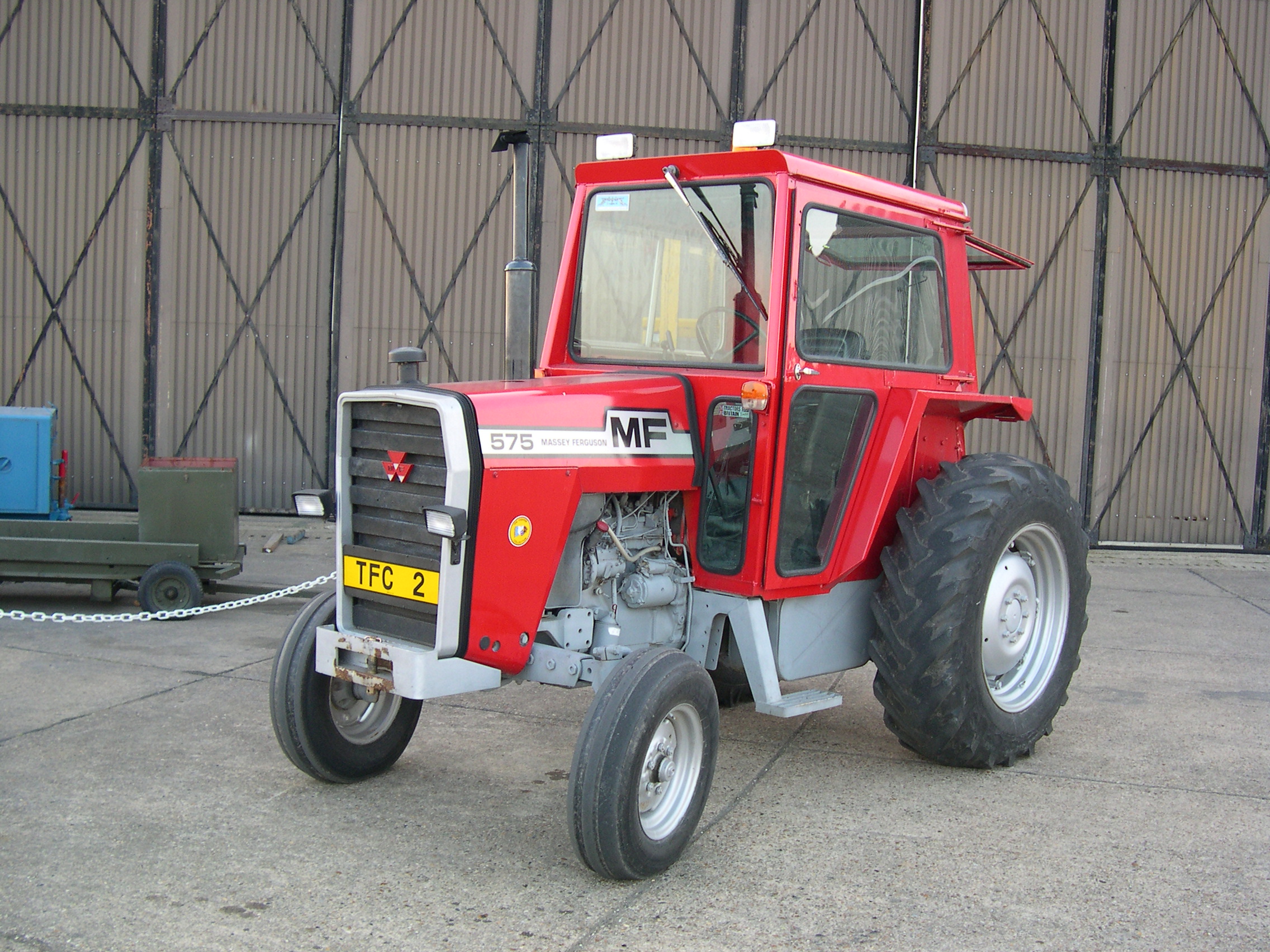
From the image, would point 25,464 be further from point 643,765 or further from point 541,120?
point 643,765

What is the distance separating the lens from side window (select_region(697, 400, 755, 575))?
393cm

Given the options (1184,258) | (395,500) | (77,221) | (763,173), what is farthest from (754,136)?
(77,221)

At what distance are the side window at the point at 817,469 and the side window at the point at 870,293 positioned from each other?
17 centimetres

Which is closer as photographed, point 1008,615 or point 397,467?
point 397,467

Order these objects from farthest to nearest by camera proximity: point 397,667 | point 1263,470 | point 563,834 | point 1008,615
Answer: point 1263,470 → point 1008,615 → point 563,834 → point 397,667

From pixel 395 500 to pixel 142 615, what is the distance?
12.5ft

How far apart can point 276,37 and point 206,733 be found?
337 inches

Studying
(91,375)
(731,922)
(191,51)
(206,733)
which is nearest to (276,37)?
(191,51)

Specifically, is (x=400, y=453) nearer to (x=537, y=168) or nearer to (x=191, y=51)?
(x=537, y=168)

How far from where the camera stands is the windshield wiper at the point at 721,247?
3.93 metres

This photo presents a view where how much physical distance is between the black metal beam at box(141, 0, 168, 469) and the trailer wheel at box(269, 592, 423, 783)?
318 inches

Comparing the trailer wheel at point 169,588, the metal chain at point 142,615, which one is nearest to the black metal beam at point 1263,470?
the metal chain at point 142,615

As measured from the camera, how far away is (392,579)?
11.8ft

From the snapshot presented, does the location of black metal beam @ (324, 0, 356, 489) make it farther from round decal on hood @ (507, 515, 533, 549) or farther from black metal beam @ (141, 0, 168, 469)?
round decal on hood @ (507, 515, 533, 549)
